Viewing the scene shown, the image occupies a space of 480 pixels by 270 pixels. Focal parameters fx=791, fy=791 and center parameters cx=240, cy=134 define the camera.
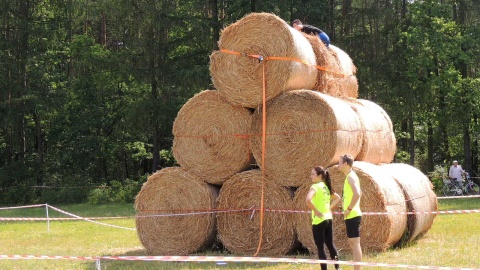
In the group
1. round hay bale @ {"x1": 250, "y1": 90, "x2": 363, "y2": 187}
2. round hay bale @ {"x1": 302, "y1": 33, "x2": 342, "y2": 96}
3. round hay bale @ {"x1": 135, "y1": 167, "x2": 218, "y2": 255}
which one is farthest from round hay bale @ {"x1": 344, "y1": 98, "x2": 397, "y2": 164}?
round hay bale @ {"x1": 135, "y1": 167, "x2": 218, "y2": 255}

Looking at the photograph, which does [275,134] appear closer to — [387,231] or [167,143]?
[387,231]

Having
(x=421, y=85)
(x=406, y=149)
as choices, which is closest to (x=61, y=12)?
(x=421, y=85)

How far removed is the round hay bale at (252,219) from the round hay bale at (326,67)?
6.52 ft

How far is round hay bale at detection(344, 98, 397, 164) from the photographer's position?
1316 cm

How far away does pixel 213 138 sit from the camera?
1267 centimetres

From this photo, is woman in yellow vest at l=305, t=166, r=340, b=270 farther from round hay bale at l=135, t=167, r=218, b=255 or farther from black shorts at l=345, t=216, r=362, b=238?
round hay bale at l=135, t=167, r=218, b=255

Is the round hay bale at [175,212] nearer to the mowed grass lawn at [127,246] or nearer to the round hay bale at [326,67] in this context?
the mowed grass lawn at [127,246]

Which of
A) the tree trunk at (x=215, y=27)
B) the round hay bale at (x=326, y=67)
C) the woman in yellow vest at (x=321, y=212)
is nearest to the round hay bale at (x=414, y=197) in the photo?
the round hay bale at (x=326, y=67)

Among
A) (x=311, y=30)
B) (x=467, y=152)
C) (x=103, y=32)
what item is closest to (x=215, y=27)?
(x=467, y=152)

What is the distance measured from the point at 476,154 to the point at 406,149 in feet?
12.1

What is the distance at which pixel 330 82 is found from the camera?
13406mm

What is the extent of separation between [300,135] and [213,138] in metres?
1.49

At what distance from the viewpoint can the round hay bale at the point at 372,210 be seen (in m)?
11.9

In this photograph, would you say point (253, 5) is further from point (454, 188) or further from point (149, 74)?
point (454, 188)
